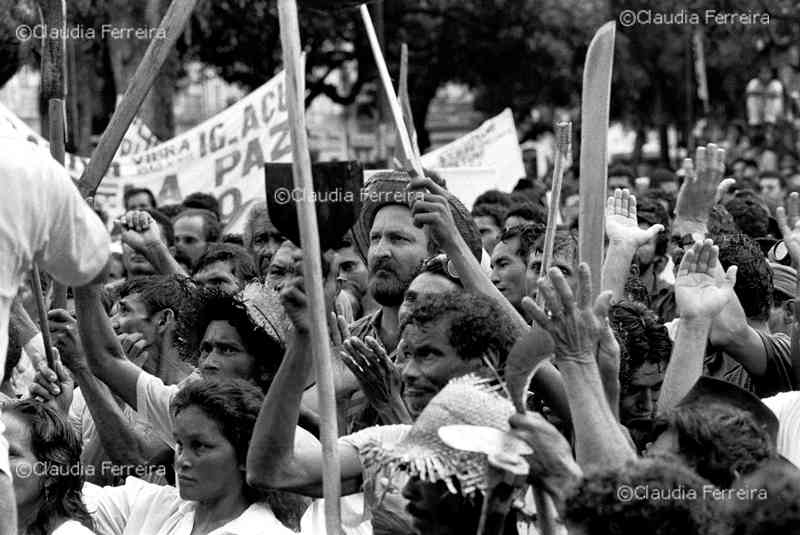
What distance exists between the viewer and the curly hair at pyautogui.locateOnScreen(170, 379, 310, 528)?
15.3 ft

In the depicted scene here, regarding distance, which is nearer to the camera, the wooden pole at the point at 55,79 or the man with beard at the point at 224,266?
A: the wooden pole at the point at 55,79

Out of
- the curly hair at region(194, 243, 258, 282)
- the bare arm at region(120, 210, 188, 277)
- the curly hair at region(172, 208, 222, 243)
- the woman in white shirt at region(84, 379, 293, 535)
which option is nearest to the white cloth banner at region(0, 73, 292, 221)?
the curly hair at region(172, 208, 222, 243)

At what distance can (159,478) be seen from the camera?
5.77 meters

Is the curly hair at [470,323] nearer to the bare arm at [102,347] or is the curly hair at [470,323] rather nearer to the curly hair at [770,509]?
the bare arm at [102,347]

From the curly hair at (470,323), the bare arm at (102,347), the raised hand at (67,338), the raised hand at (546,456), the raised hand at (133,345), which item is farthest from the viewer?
the raised hand at (133,345)

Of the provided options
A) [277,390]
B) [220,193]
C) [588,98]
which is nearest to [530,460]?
[277,390]

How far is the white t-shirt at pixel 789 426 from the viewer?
184 inches

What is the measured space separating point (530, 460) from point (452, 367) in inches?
33.7

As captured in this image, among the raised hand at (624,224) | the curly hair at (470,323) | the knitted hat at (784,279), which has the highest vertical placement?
the raised hand at (624,224)

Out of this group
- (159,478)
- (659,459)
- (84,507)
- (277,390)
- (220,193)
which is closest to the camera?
(659,459)

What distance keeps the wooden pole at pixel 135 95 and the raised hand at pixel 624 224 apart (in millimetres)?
1775

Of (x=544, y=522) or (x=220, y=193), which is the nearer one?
(x=544, y=522)

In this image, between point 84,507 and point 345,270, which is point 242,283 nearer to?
point 345,270

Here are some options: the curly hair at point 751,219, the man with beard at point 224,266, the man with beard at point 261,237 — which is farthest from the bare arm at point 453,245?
the curly hair at point 751,219
